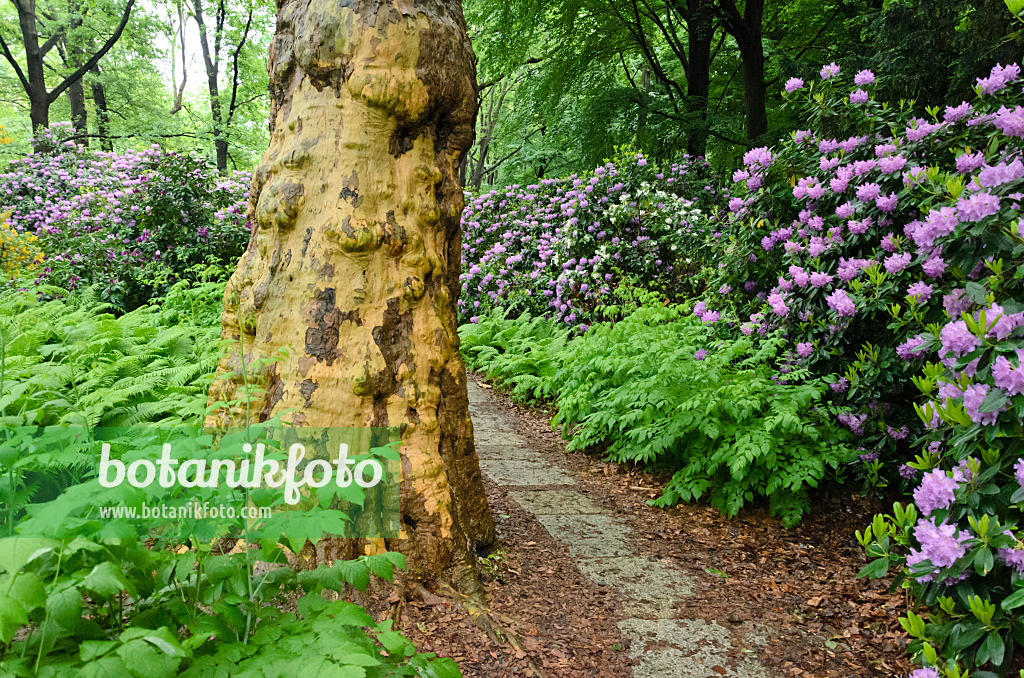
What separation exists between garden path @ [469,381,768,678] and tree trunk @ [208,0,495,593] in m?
0.93

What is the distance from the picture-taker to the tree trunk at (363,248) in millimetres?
2807

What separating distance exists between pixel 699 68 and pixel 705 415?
28.8 feet

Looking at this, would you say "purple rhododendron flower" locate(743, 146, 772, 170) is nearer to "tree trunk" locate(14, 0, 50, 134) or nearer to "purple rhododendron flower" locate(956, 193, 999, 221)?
"purple rhododendron flower" locate(956, 193, 999, 221)

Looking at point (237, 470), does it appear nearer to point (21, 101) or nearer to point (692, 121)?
point (692, 121)

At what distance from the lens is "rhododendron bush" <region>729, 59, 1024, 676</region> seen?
2359mm

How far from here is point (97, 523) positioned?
1.38 meters

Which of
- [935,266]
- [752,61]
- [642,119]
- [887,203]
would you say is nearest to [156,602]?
[935,266]

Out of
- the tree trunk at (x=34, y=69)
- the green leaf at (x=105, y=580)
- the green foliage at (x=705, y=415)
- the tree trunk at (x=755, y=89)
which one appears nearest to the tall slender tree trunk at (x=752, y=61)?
the tree trunk at (x=755, y=89)

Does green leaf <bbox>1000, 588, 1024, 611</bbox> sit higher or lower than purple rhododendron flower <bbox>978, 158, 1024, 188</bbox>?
lower

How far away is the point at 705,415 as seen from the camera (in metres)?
4.41

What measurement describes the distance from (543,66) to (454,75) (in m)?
9.25

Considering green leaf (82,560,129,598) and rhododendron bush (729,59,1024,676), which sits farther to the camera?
rhododendron bush (729,59,1024,676)

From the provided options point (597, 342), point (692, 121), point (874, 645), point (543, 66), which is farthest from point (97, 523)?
point (543, 66)

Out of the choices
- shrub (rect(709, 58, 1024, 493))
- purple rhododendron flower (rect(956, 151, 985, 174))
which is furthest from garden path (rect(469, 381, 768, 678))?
purple rhododendron flower (rect(956, 151, 985, 174))
